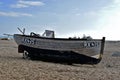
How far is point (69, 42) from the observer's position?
70.1 ft

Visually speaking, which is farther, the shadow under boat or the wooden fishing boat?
the shadow under boat

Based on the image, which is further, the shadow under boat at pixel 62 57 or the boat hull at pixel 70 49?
the shadow under boat at pixel 62 57

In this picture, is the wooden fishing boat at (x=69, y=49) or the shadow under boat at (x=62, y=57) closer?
the wooden fishing boat at (x=69, y=49)

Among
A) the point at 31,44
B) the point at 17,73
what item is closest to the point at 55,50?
the point at 31,44

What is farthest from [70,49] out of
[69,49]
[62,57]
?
[62,57]

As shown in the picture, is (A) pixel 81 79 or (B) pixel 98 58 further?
(B) pixel 98 58

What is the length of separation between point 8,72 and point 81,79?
288 centimetres

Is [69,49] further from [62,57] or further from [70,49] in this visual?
[62,57]

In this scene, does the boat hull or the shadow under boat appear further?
the shadow under boat

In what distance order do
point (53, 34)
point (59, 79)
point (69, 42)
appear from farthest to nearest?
point (53, 34), point (69, 42), point (59, 79)

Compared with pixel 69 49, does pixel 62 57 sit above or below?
below

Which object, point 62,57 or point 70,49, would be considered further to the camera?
point 62,57

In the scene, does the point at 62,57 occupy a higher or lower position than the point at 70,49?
lower

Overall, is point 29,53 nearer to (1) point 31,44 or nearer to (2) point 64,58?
(1) point 31,44
